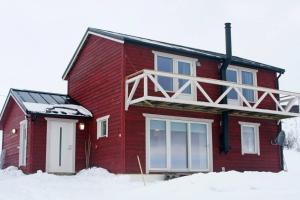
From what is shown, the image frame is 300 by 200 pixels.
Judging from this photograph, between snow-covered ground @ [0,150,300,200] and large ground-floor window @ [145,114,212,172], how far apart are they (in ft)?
5.82

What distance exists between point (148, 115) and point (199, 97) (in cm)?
279

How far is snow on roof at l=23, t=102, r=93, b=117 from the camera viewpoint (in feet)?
67.3

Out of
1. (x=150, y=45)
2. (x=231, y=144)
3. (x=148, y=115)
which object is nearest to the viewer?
(x=148, y=115)

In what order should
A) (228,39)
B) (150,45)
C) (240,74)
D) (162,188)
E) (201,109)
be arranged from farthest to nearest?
(240,74) → (228,39) → (201,109) → (150,45) → (162,188)

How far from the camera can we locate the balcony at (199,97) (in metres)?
18.3

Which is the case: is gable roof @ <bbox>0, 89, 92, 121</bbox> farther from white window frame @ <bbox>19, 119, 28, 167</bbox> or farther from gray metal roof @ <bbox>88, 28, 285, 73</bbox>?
gray metal roof @ <bbox>88, 28, 285, 73</bbox>

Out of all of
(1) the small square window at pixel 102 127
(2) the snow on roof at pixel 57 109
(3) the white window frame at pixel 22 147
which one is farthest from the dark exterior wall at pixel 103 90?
(3) the white window frame at pixel 22 147

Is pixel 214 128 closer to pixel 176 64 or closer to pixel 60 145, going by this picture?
pixel 176 64

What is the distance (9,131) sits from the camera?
79.3 ft

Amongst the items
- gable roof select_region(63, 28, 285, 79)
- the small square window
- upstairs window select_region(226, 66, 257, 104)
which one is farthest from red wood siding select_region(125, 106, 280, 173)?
gable roof select_region(63, 28, 285, 79)

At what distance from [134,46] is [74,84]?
18.1ft

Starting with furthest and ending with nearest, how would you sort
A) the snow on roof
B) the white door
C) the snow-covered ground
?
the white door < the snow on roof < the snow-covered ground

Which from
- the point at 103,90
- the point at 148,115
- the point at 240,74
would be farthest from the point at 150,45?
the point at 240,74

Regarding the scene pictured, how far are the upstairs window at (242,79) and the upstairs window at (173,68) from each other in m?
2.35
